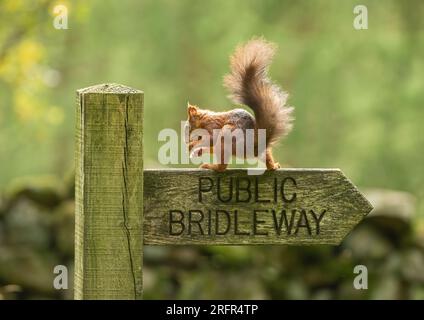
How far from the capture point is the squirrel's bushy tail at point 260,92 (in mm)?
2508

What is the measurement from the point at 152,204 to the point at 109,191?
0.43 ft

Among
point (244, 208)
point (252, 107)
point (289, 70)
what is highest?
point (289, 70)

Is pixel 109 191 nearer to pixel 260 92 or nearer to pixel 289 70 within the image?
pixel 260 92

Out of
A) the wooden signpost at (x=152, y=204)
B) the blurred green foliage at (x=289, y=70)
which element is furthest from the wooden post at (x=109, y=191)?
the blurred green foliage at (x=289, y=70)

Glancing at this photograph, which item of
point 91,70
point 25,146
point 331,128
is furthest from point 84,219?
point 25,146

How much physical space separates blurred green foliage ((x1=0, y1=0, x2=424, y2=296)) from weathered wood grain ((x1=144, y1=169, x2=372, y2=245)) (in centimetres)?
740

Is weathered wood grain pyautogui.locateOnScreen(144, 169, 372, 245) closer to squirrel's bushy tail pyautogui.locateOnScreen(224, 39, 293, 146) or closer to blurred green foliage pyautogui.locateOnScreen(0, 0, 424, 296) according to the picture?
squirrel's bushy tail pyautogui.locateOnScreen(224, 39, 293, 146)

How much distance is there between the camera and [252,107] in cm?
253

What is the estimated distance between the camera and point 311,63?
12016mm

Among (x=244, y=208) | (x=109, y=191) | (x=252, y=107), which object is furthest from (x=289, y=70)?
(x=109, y=191)

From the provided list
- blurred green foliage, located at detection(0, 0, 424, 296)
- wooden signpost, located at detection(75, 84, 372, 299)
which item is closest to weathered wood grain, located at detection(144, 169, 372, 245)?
wooden signpost, located at detection(75, 84, 372, 299)

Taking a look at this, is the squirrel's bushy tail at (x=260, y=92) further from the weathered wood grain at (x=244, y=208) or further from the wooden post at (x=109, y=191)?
the wooden post at (x=109, y=191)

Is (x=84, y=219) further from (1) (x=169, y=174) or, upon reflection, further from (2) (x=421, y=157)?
(2) (x=421, y=157)

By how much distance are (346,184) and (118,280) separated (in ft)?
2.27
